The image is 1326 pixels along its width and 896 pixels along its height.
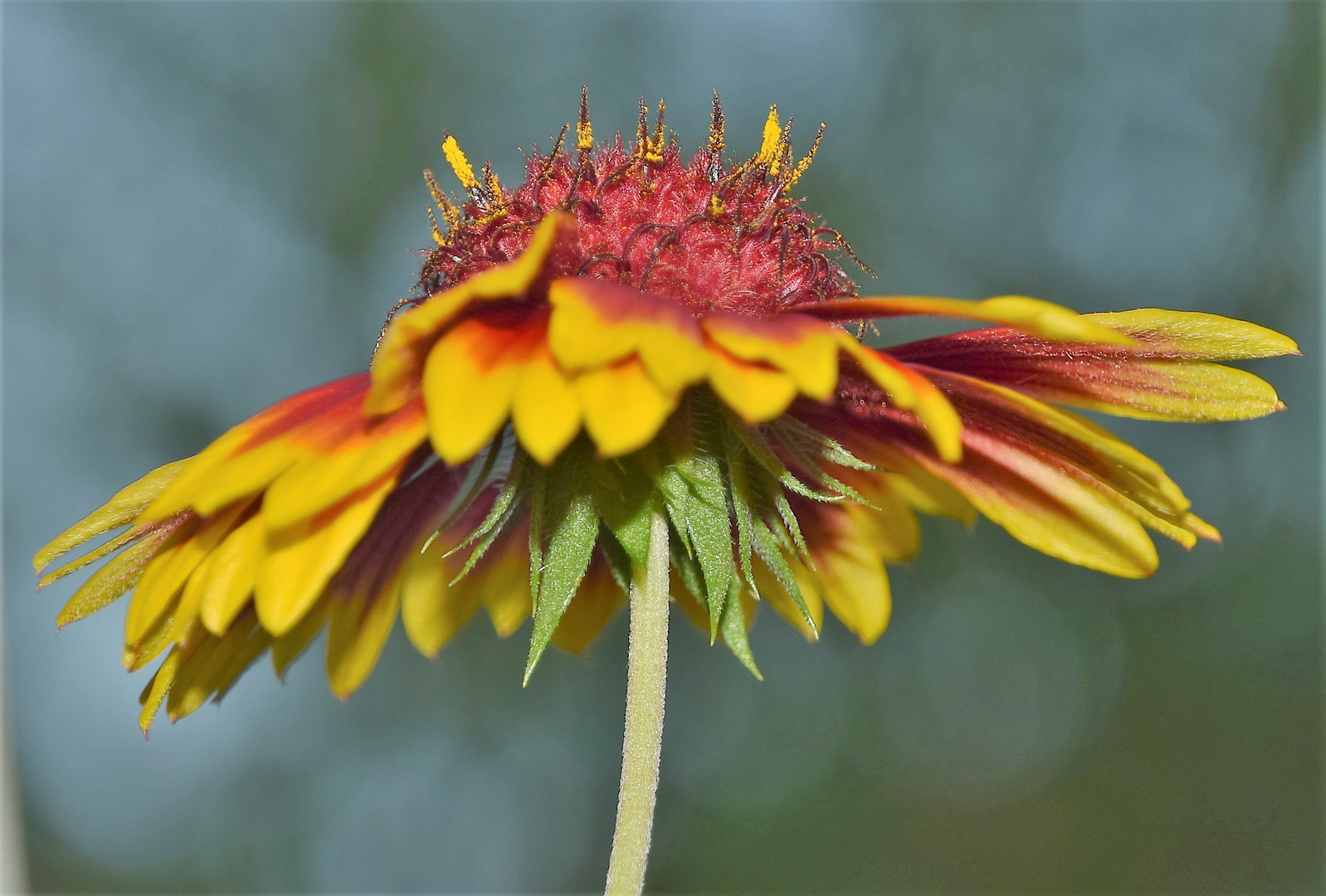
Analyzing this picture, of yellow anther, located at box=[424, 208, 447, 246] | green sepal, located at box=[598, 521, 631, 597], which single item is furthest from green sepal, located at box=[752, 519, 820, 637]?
yellow anther, located at box=[424, 208, 447, 246]

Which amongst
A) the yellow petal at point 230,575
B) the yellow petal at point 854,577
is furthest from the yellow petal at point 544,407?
the yellow petal at point 854,577

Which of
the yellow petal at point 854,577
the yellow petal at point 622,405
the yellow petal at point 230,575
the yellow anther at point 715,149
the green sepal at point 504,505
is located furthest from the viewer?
the yellow petal at point 854,577

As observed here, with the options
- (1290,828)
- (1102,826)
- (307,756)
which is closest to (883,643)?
(1102,826)

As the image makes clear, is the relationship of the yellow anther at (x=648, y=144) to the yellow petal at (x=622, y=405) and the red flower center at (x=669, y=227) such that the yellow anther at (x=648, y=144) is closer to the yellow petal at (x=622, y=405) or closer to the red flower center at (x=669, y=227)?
the red flower center at (x=669, y=227)

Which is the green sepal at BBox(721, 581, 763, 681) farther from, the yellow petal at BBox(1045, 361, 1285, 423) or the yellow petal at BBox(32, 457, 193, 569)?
the yellow petal at BBox(32, 457, 193, 569)

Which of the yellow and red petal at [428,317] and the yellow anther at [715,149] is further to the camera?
the yellow anther at [715,149]

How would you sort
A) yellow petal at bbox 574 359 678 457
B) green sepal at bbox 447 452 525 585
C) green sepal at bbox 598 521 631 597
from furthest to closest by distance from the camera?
green sepal at bbox 598 521 631 597
green sepal at bbox 447 452 525 585
yellow petal at bbox 574 359 678 457

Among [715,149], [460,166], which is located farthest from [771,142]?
[460,166]
